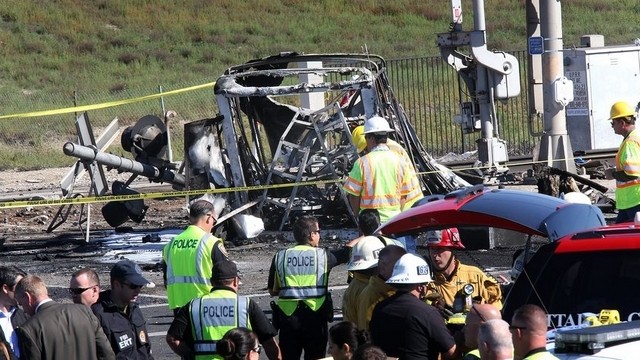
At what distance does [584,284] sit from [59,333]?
2.77 metres

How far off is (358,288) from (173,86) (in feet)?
103

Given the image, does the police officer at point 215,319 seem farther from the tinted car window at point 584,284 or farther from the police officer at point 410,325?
the tinted car window at point 584,284

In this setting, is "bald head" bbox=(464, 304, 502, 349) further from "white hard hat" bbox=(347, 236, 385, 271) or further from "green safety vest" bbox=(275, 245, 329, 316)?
"green safety vest" bbox=(275, 245, 329, 316)

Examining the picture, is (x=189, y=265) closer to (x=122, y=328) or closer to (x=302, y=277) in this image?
(x=302, y=277)

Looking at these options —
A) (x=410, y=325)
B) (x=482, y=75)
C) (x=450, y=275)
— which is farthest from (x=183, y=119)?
(x=410, y=325)

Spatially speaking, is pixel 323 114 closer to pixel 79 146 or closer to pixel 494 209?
pixel 79 146

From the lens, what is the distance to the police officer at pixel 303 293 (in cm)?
852

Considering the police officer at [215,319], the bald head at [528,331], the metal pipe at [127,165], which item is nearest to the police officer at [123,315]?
the police officer at [215,319]

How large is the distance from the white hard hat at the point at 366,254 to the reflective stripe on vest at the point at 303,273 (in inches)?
13.1

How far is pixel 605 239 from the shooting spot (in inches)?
247

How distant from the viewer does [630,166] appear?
11016 millimetres

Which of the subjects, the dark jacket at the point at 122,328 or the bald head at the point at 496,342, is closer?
the bald head at the point at 496,342

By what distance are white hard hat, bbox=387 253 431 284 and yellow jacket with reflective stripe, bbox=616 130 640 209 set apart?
15.0 ft

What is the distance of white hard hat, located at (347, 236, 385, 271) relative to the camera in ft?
26.8
